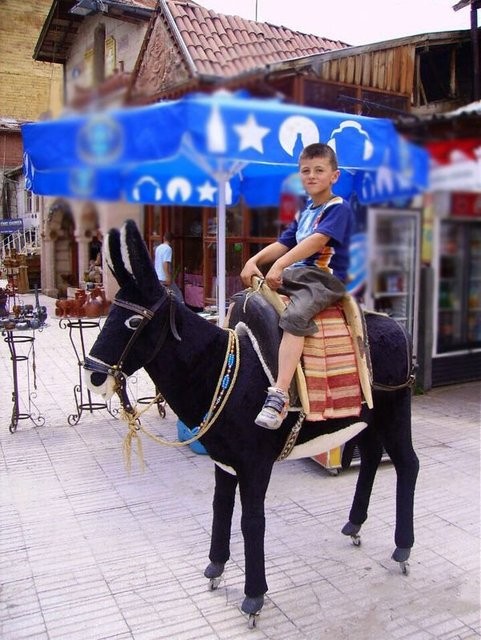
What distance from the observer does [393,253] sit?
35.4 inches

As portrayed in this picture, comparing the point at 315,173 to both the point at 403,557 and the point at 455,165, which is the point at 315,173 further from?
the point at 403,557

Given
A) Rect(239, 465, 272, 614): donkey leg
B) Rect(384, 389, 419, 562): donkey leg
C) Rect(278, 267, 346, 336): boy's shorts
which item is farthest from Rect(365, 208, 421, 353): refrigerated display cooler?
Rect(384, 389, 419, 562): donkey leg

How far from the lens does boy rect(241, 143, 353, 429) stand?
1452 mm

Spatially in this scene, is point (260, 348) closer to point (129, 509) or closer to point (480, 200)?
point (480, 200)

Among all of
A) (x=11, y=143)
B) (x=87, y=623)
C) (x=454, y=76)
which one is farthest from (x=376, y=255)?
(x=87, y=623)

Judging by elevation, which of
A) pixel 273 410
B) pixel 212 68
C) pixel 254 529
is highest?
pixel 212 68

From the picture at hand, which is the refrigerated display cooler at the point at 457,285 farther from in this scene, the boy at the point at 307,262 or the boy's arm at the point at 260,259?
the boy's arm at the point at 260,259

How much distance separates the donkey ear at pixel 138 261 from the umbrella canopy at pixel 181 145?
0.71 ft

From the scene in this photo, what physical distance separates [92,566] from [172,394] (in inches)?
56.3

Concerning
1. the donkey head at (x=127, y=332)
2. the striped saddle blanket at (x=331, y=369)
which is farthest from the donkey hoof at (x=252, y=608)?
the donkey head at (x=127, y=332)

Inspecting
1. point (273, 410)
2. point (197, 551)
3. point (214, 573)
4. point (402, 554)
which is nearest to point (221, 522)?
point (214, 573)

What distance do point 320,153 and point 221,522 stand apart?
2.35 m

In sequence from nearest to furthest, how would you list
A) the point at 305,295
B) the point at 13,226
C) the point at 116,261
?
the point at 13,226 < the point at 116,261 < the point at 305,295

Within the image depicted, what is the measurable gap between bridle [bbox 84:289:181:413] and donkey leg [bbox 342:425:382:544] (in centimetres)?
169
